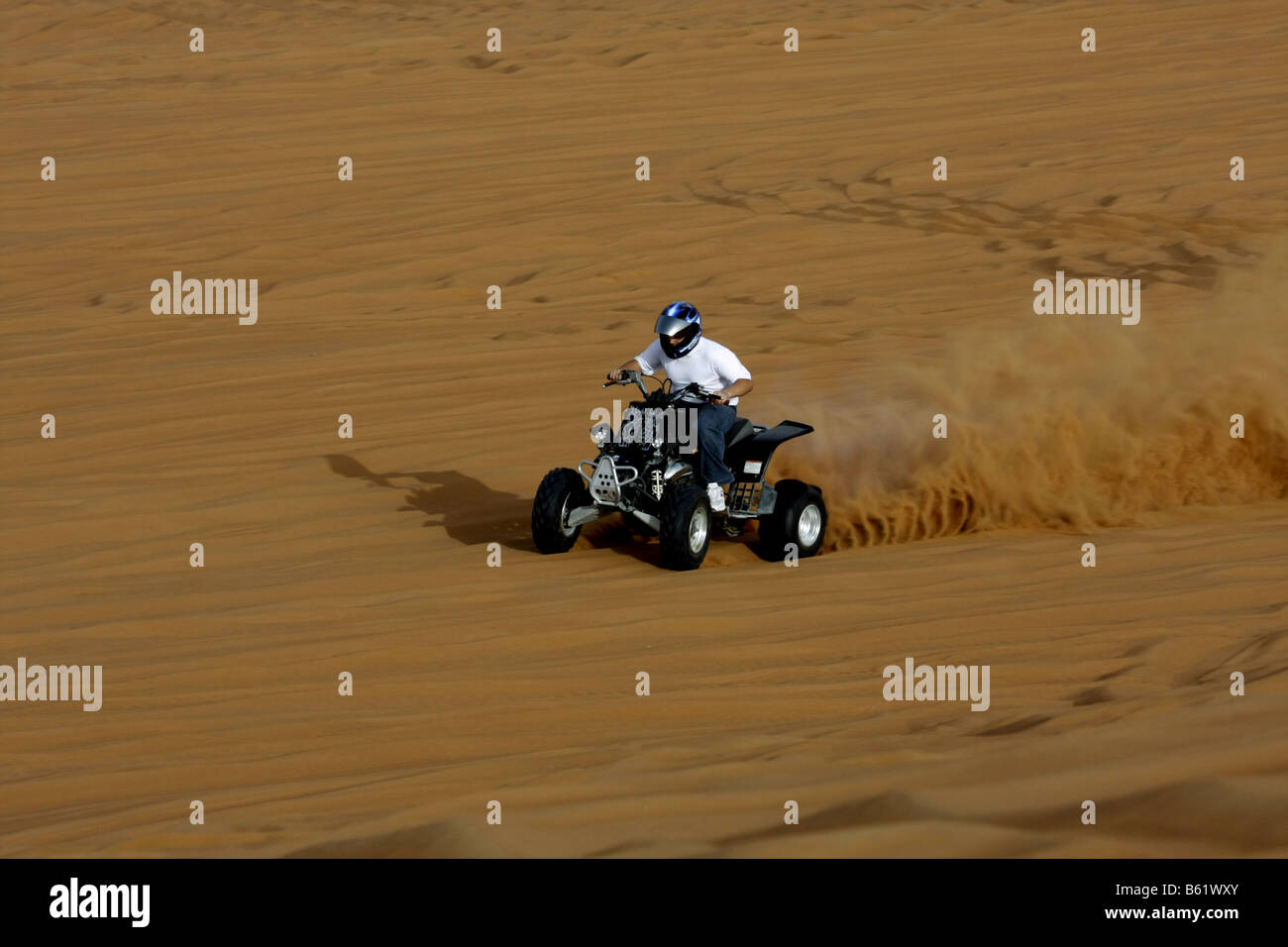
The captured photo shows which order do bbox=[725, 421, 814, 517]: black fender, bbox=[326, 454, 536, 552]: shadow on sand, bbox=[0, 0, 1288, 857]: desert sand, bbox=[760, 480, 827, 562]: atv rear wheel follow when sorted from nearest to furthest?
1. bbox=[0, 0, 1288, 857]: desert sand
2. bbox=[760, 480, 827, 562]: atv rear wheel
3. bbox=[725, 421, 814, 517]: black fender
4. bbox=[326, 454, 536, 552]: shadow on sand

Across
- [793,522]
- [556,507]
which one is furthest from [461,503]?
[793,522]

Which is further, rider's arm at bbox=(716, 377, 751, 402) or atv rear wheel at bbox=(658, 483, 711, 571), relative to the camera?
rider's arm at bbox=(716, 377, 751, 402)

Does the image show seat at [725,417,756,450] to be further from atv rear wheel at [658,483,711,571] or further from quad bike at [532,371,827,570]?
atv rear wheel at [658,483,711,571]

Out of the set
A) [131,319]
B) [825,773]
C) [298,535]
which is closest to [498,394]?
[298,535]

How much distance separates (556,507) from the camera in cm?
805

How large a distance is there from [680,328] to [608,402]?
309cm

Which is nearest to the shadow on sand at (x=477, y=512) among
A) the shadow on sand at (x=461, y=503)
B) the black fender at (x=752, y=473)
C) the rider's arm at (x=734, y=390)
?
the shadow on sand at (x=461, y=503)

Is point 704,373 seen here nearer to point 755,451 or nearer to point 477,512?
point 755,451

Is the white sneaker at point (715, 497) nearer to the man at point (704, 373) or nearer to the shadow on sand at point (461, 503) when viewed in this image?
the man at point (704, 373)

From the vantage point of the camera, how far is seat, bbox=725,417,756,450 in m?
8.27

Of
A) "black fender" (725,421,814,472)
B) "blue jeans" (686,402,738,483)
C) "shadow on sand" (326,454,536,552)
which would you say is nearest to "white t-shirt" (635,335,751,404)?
"blue jeans" (686,402,738,483)

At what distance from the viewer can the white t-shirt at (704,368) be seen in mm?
8117
